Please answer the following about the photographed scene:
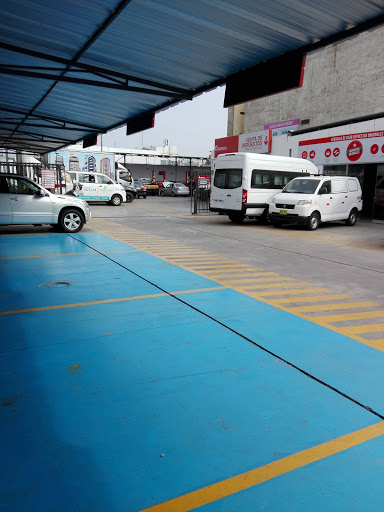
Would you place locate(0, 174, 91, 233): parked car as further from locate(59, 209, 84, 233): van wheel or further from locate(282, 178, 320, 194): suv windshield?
locate(282, 178, 320, 194): suv windshield

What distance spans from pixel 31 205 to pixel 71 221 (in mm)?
1290

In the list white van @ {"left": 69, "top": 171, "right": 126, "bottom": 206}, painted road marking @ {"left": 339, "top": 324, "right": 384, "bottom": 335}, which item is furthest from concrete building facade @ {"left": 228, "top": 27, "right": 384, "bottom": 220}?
painted road marking @ {"left": 339, "top": 324, "right": 384, "bottom": 335}

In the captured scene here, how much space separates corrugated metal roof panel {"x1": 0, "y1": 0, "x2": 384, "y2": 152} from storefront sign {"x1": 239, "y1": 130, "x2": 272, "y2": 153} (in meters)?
14.9

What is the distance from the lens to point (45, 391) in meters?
3.04

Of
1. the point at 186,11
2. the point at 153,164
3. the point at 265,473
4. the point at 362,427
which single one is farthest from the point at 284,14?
the point at 153,164

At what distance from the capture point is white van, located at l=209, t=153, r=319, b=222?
47.7ft

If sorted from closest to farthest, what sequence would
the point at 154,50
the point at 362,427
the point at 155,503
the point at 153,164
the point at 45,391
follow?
the point at 155,503
the point at 362,427
the point at 45,391
the point at 154,50
the point at 153,164

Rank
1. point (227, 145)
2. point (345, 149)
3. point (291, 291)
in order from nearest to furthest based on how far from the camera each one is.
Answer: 1. point (291, 291)
2. point (345, 149)
3. point (227, 145)

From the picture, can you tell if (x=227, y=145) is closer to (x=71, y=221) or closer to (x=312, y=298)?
(x=71, y=221)

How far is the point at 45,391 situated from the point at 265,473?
1.76 m

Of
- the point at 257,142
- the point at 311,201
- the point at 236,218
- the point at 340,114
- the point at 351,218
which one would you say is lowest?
the point at 236,218

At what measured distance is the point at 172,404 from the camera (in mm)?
2895

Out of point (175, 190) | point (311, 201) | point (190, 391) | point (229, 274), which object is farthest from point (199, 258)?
point (175, 190)

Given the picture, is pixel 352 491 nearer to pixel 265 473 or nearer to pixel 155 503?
pixel 265 473
